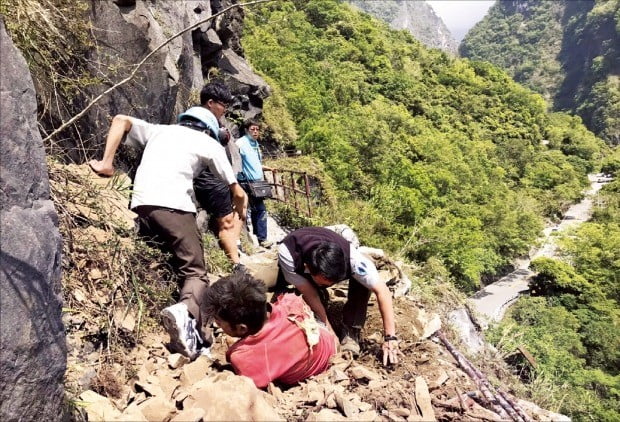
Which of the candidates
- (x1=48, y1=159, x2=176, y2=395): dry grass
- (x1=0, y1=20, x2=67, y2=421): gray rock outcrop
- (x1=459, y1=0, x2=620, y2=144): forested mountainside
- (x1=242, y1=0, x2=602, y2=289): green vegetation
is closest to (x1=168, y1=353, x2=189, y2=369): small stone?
(x1=48, y1=159, x2=176, y2=395): dry grass

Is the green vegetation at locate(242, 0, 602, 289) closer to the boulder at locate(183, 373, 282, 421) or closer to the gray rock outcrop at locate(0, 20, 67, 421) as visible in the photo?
the gray rock outcrop at locate(0, 20, 67, 421)

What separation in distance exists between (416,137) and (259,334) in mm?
26922

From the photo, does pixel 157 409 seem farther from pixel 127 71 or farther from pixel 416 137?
pixel 416 137

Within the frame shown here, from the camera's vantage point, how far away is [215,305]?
2.26 m

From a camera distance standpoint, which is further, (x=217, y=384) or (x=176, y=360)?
(x=176, y=360)

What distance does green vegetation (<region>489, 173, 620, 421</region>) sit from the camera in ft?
59.6

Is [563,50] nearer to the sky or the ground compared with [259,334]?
nearer to the sky

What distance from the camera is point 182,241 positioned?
279 cm

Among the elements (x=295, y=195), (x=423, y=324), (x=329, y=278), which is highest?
(x=329, y=278)

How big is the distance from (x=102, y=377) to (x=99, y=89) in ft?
8.30

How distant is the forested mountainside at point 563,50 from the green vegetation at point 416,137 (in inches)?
893

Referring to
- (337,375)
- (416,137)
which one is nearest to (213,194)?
(337,375)

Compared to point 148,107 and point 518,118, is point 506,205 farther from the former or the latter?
point 148,107

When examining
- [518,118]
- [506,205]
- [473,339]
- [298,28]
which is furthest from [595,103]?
[473,339]
